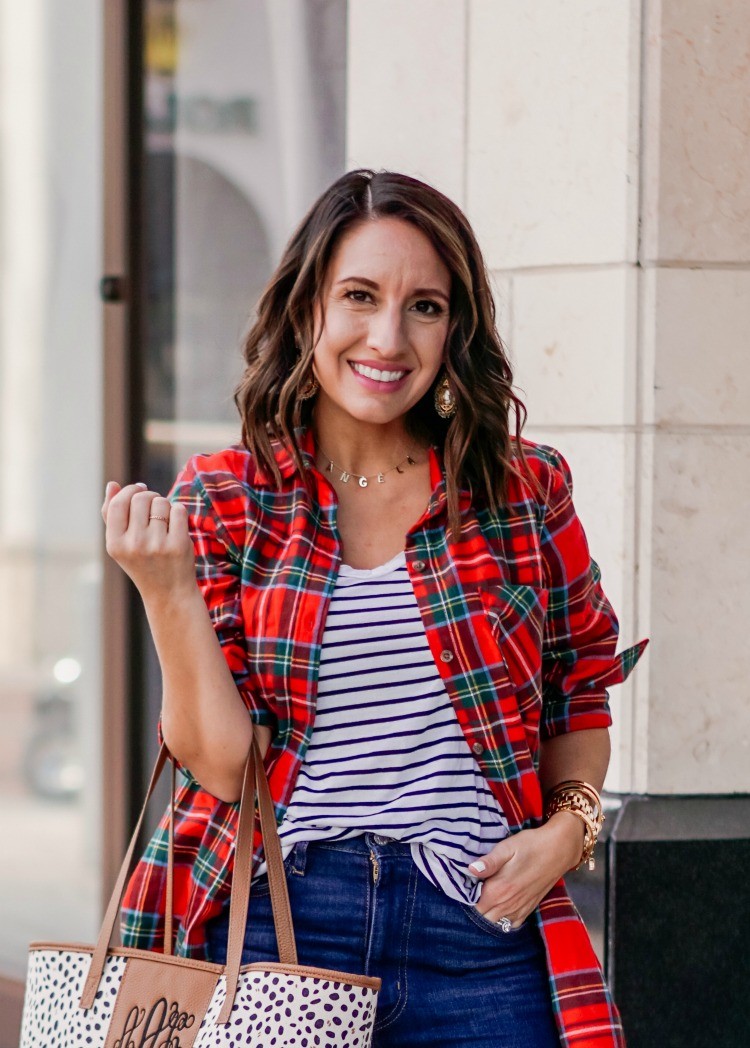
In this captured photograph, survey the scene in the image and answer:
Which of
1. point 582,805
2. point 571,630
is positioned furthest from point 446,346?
point 582,805

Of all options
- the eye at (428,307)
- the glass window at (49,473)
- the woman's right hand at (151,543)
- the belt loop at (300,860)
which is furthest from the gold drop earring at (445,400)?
the glass window at (49,473)

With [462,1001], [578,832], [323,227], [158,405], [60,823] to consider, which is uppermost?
[323,227]

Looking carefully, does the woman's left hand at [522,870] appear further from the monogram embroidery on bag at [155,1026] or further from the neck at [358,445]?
the neck at [358,445]

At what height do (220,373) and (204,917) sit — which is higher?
(220,373)

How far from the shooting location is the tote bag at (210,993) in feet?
6.86

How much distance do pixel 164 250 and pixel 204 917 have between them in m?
2.97

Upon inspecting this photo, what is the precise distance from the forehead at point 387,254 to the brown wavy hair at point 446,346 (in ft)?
0.05

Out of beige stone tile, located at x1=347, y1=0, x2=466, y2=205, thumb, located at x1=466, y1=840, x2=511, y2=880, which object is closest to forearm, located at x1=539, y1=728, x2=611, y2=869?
thumb, located at x1=466, y1=840, x2=511, y2=880

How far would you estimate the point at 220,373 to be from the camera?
4855 mm

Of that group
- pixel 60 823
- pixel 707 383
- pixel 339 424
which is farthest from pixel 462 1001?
pixel 60 823

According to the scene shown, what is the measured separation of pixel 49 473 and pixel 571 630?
10.3 feet

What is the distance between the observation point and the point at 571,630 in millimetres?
2557

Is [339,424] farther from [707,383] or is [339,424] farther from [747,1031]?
[747,1031]

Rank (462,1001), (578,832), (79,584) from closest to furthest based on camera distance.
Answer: (462,1001)
(578,832)
(79,584)
